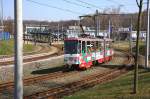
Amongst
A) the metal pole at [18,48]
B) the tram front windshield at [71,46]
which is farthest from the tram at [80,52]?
the metal pole at [18,48]

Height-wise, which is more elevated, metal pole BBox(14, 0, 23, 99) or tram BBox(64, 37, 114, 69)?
metal pole BBox(14, 0, 23, 99)

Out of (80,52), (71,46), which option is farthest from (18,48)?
(80,52)

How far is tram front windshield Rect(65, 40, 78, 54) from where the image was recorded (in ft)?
102

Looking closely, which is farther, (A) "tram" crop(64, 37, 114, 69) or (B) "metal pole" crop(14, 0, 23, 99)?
(A) "tram" crop(64, 37, 114, 69)

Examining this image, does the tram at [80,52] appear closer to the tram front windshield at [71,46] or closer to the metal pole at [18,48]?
the tram front windshield at [71,46]

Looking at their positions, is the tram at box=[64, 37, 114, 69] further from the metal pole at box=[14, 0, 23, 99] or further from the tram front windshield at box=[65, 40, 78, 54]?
the metal pole at box=[14, 0, 23, 99]

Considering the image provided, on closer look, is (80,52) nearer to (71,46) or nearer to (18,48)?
(71,46)

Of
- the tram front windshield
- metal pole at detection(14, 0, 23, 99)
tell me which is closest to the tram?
the tram front windshield

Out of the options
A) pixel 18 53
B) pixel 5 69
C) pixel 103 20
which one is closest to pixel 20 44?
pixel 18 53

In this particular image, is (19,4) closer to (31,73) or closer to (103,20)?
(31,73)

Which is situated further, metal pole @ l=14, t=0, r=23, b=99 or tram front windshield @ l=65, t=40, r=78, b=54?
tram front windshield @ l=65, t=40, r=78, b=54

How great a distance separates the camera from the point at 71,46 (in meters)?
31.5

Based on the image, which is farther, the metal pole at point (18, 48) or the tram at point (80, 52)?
the tram at point (80, 52)

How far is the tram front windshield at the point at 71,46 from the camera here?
31.2 metres
